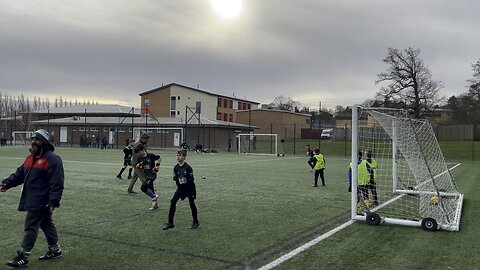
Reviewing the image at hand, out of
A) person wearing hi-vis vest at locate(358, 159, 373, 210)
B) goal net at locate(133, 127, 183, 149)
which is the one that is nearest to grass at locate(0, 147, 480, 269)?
person wearing hi-vis vest at locate(358, 159, 373, 210)

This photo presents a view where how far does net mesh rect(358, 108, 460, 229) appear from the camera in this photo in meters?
9.68

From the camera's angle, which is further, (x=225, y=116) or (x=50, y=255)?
(x=225, y=116)

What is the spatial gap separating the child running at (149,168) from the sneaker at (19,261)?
4.44 m

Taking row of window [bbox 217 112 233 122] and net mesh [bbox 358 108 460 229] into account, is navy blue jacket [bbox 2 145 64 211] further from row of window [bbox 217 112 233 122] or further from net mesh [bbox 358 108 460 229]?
row of window [bbox 217 112 233 122]

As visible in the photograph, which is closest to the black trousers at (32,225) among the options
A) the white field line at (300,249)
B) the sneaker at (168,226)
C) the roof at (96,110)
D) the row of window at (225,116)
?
the sneaker at (168,226)

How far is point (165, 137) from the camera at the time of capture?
184 ft

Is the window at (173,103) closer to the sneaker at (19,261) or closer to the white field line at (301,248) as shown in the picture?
the white field line at (301,248)

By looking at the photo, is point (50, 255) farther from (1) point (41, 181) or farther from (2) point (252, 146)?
(2) point (252, 146)

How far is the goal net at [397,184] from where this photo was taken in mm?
8859

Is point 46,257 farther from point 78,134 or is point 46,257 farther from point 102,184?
point 78,134

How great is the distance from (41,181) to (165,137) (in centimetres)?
5099

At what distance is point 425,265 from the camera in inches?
228

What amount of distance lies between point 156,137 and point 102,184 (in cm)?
4256

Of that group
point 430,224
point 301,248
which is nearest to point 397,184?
point 430,224
